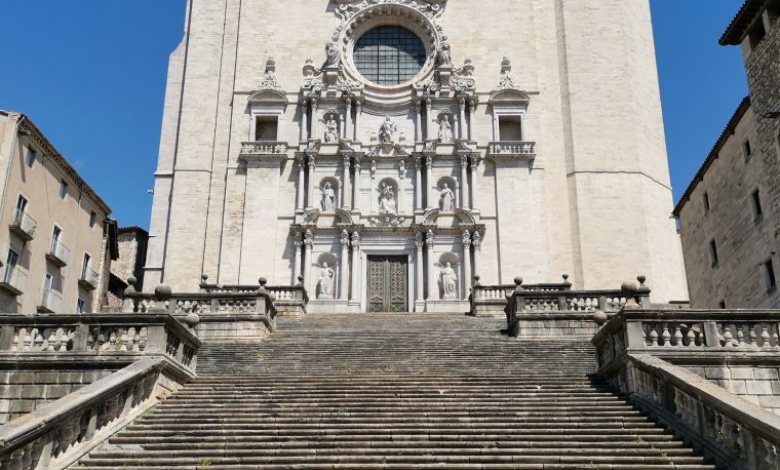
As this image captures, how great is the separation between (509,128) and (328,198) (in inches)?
296

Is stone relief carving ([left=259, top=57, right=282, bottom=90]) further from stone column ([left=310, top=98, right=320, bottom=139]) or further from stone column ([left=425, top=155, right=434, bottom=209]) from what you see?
stone column ([left=425, top=155, right=434, bottom=209])

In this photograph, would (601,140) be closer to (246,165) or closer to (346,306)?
(346,306)

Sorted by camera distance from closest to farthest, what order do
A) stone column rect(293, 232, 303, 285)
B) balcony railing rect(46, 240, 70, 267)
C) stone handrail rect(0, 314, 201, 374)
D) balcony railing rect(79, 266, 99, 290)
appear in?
stone handrail rect(0, 314, 201, 374)
stone column rect(293, 232, 303, 285)
balcony railing rect(46, 240, 70, 267)
balcony railing rect(79, 266, 99, 290)

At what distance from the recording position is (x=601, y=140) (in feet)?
92.6

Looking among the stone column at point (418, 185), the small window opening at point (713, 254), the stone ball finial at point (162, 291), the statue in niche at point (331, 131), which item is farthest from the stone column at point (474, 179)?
the stone ball finial at point (162, 291)

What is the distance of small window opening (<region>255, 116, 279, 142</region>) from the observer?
29.3 m

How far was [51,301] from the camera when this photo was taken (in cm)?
2686

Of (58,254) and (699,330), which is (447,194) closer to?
(58,254)

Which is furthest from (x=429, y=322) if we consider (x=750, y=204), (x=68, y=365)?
(x=750, y=204)

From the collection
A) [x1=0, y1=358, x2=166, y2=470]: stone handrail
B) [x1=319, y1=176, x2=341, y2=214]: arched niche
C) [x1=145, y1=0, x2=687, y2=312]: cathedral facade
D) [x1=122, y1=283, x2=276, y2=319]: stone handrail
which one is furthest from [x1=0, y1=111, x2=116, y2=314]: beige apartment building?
[x1=0, y1=358, x2=166, y2=470]: stone handrail

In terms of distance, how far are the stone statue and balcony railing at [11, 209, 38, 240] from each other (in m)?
14.4

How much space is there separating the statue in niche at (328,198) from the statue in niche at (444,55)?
A: 6.48 metres

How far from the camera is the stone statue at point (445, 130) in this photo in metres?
28.2

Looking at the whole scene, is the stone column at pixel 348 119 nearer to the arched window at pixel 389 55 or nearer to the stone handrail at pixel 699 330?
the arched window at pixel 389 55
